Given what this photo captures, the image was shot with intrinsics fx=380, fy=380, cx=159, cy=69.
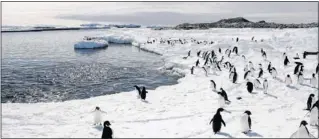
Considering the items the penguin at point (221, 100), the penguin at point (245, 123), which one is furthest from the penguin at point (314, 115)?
the penguin at point (221, 100)

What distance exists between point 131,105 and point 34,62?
16.2m

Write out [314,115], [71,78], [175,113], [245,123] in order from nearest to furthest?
[245,123], [314,115], [175,113], [71,78]

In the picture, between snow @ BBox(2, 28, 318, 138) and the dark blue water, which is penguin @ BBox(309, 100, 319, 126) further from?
the dark blue water

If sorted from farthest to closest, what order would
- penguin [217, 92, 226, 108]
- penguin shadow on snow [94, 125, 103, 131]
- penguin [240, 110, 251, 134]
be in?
penguin [217, 92, 226, 108]
penguin shadow on snow [94, 125, 103, 131]
penguin [240, 110, 251, 134]

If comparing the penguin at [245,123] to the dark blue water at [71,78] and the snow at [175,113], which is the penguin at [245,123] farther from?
the dark blue water at [71,78]

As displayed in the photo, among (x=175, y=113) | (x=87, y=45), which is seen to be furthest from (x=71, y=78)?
A: (x=87, y=45)

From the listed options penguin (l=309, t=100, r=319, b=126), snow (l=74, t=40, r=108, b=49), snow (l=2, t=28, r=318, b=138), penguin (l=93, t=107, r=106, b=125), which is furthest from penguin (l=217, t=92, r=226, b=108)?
snow (l=74, t=40, r=108, b=49)

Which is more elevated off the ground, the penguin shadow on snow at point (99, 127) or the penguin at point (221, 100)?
the penguin at point (221, 100)

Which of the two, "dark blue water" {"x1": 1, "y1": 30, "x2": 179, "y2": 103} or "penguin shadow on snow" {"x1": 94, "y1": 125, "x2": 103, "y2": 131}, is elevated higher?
"penguin shadow on snow" {"x1": 94, "y1": 125, "x2": 103, "y2": 131}

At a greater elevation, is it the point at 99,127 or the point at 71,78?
the point at 99,127

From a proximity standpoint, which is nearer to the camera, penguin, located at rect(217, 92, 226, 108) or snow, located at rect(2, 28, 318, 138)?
snow, located at rect(2, 28, 318, 138)

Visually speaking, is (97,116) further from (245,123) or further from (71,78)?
(71,78)

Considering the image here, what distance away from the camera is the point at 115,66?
84.5 feet

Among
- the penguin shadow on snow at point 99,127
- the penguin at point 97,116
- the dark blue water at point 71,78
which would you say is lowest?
the dark blue water at point 71,78
